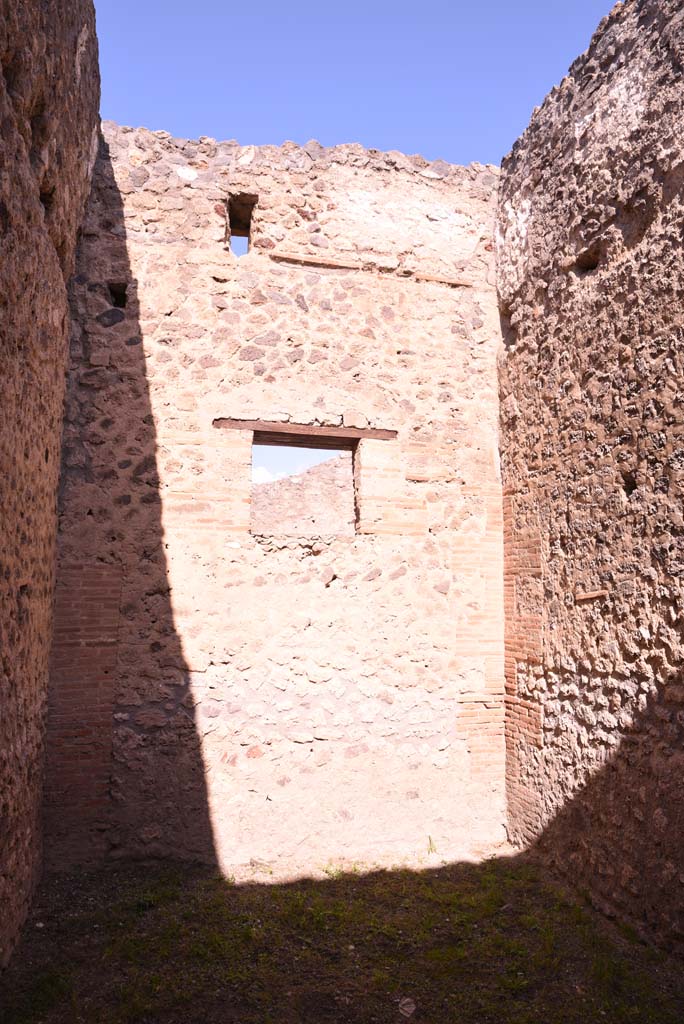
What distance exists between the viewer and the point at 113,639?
5129mm

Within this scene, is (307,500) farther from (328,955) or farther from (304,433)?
(328,955)

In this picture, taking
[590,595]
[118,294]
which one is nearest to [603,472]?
[590,595]

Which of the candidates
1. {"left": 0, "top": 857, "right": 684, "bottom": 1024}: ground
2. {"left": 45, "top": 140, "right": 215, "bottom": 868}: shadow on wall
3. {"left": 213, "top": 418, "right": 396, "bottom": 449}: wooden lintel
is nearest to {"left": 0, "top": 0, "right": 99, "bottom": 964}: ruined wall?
{"left": 45, "top": 140, "right": 215, "bottom": 868}: shadow on wall

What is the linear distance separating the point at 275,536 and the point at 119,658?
1.45 m

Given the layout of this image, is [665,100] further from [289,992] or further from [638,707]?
[289,992]

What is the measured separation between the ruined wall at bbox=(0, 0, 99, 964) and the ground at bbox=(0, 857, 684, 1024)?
39cm

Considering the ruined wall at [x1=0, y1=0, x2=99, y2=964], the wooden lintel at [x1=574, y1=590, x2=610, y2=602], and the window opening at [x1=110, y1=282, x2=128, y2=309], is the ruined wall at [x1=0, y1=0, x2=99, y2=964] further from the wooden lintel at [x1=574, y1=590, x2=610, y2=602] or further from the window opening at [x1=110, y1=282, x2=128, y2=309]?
the wooden lintel at [x1=574, y1=590, x2=610, y2=602]

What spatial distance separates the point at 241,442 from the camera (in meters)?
5.60

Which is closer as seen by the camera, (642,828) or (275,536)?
(642,828)

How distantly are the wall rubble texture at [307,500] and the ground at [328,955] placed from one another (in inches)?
237

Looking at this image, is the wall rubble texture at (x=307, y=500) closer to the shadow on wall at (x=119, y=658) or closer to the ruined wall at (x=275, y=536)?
the ruined wall at (x=275, y=536)

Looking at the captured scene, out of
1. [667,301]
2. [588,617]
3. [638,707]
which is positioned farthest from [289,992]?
[667,301]

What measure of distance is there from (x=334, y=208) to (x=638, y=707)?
15.2ft

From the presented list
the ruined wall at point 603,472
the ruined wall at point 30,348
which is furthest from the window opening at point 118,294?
the ruined wall at point 603,472
